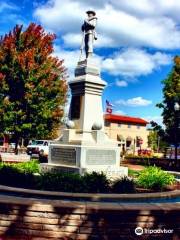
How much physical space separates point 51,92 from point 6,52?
16.6 ft

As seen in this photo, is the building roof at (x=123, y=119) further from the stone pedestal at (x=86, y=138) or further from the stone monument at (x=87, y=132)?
the stone pedestal at (x=86, y=138)

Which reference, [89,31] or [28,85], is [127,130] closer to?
[28,85]

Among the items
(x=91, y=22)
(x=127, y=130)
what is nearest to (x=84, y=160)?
(x=91, y=22)

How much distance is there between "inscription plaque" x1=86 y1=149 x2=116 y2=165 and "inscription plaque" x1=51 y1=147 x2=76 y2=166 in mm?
542

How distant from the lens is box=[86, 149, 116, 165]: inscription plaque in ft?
44.5

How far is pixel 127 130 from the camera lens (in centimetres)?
8000

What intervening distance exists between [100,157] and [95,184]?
314 centimetres

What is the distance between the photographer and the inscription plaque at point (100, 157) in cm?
1355

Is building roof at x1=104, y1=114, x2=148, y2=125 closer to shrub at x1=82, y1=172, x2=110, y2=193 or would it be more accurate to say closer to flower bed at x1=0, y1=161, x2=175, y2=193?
flower bed at x1=0, y1=161, x2=175, y2=193

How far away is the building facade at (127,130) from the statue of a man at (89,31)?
59318mm

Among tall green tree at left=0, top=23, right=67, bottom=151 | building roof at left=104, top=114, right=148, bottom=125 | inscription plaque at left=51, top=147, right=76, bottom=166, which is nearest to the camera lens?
inscription plaque at left=51, top=147, right=76, bottom=166

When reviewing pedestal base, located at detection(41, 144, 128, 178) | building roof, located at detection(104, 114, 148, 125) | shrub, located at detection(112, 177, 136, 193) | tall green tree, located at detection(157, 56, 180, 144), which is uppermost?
building roof, located at detection(104, 114, 148, 125)

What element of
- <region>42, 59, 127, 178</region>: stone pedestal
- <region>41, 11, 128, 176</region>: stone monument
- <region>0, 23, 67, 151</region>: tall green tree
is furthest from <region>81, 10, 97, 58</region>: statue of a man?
<region>0, 23, 67, 151</region>: tall green tree

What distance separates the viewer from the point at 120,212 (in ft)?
21.0
